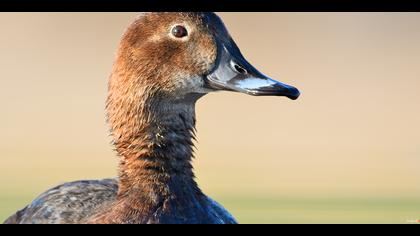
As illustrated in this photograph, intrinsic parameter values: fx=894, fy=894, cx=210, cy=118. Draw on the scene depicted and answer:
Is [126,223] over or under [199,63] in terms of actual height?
under

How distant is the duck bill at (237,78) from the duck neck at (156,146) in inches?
10.6

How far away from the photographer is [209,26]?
21.4 feet

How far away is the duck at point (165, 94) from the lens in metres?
6.39

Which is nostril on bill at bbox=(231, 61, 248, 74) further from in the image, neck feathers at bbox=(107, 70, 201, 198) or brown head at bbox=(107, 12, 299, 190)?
neck feathers at bbox=(107, 70, 201, 198)

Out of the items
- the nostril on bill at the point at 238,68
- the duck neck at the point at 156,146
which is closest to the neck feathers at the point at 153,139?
the duck neck at the point at 156,146

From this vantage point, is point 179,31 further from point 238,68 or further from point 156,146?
point 156,146

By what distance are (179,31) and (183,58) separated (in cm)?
20

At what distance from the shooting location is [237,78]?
6469 mm

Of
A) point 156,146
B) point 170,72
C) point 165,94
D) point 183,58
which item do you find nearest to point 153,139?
point 156,146

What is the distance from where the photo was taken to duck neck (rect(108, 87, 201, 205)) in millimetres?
6398
